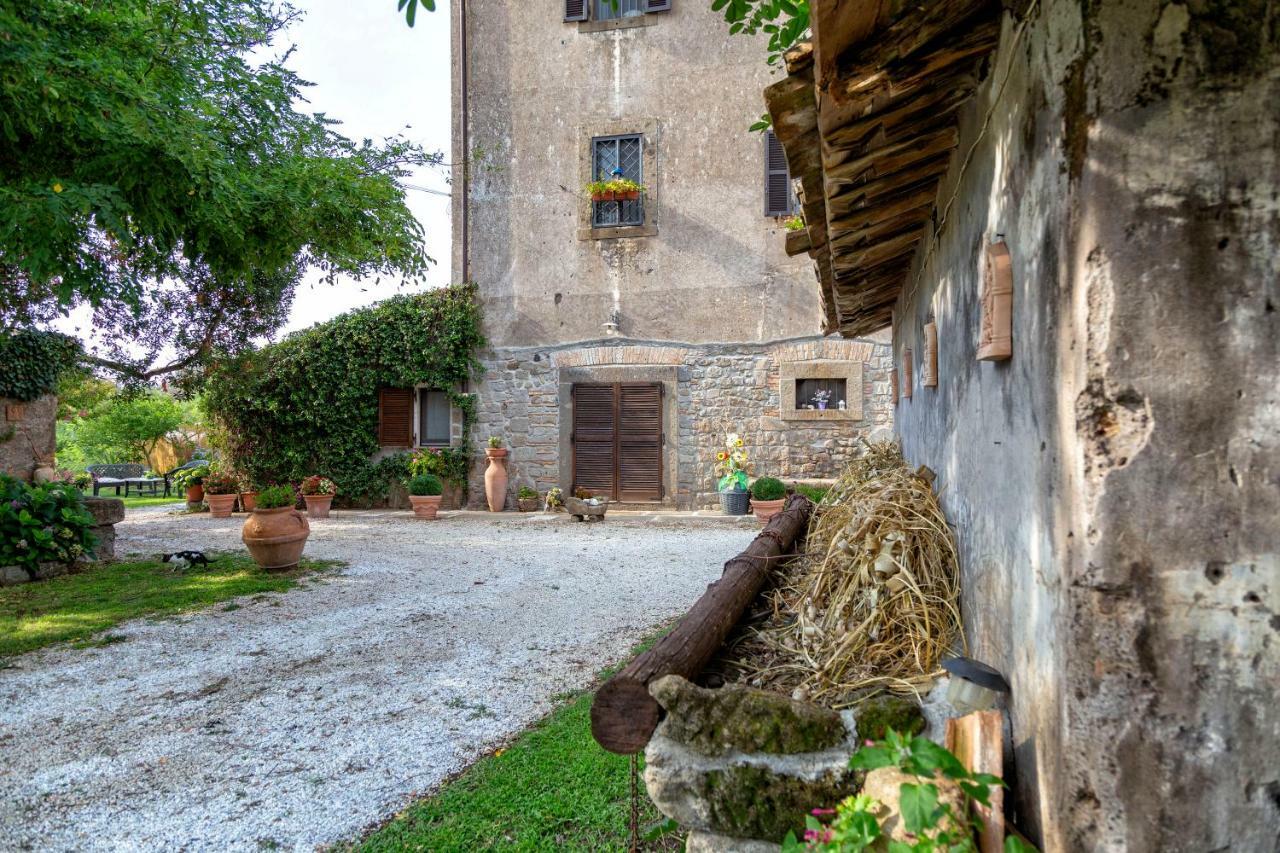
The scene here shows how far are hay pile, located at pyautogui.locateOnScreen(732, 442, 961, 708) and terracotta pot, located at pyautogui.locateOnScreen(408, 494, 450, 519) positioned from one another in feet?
30.1

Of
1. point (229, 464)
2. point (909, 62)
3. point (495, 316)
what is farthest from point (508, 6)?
point (909, 62)

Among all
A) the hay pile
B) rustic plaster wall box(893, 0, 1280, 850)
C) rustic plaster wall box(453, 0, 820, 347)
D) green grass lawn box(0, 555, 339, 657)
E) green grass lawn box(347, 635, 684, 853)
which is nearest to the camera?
rustic plaster wall box(893, 0, 1280, 850)

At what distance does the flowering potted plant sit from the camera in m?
7.14

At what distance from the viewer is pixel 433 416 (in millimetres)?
12836

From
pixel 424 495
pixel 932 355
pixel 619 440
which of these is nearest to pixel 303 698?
pixel 932 355

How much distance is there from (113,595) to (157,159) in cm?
395

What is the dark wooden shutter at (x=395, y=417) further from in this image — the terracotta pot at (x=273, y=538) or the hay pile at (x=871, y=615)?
the hay pile at (x=871, y=615)

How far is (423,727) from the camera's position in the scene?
11.5 feet

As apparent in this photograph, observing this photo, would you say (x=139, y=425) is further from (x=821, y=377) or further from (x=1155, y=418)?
(x=1155, y=418)

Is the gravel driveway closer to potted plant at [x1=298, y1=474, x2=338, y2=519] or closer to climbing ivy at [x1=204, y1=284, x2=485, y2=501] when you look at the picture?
potted plant at [x1=298, y1=474, x2=338, y2=519]

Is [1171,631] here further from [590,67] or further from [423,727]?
[590,67]

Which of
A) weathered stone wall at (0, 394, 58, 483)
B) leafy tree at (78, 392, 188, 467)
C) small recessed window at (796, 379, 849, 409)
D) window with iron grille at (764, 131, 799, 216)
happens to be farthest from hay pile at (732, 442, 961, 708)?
leafy tree at (78, 392, 188, 467)

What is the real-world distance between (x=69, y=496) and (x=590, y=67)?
31.3 ft

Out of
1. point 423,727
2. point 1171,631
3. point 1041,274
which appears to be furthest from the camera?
point 423,727
